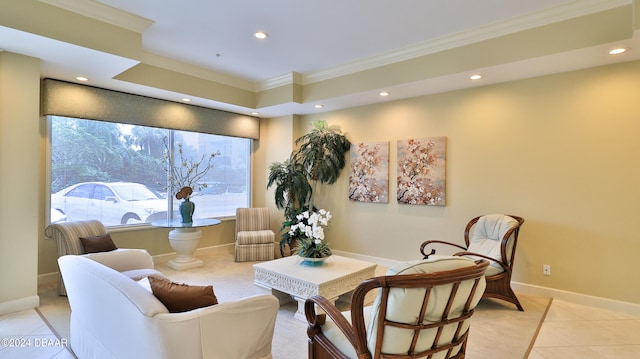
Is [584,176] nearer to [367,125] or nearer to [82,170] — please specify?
[367,125]

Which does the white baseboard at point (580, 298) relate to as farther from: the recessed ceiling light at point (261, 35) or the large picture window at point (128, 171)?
the large picture window at point (128, 171)

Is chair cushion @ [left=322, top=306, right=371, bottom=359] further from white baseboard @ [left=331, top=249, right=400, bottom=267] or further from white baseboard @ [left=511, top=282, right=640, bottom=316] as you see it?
white baseboard @ [left=331, top=249, right=400, bottom=267]

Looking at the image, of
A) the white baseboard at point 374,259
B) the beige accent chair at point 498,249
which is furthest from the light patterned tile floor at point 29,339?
the white baseboard at point 374,259

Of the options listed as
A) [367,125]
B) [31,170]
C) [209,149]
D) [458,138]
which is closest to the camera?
[31,170]

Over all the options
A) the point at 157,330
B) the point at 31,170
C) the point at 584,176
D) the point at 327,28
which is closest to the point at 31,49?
the point at 31,170

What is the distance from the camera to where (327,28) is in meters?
3.63

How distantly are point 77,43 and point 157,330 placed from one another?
308 centimetres

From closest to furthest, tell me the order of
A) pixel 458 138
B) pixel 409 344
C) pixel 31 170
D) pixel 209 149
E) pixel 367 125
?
1. pixel 409 344
2. pixel 31 170
3. pixel 458 138
4. pixel 367 125
5. pixel 209 149

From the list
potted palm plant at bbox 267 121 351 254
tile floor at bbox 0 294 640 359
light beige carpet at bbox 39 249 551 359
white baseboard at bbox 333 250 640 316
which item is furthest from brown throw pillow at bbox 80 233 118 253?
white baseboard at bbox 333 250 640 316

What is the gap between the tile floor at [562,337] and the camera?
8.52 ft

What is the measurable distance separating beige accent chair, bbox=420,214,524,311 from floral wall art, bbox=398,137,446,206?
0.79 meters

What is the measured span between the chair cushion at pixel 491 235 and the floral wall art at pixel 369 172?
1.52 metres

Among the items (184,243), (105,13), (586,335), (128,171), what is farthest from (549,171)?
(128,171)

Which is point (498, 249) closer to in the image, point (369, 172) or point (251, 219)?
point (369, 172)
